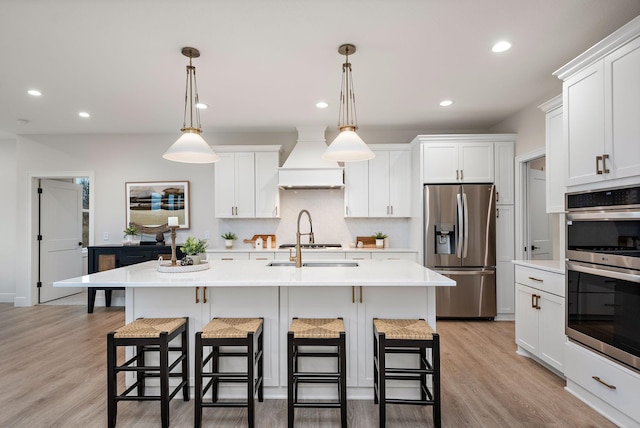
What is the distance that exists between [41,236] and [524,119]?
733 cm

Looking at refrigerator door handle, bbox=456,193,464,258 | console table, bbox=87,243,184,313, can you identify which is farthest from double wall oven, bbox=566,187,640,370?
console table, bbox=87,243,184,313

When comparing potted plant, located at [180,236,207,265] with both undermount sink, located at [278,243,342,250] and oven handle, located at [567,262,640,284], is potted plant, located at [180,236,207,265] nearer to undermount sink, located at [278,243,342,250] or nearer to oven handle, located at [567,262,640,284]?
undermount sink, located at [278,243,342,250]

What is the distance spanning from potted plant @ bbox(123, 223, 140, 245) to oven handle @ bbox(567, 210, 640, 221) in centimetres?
539

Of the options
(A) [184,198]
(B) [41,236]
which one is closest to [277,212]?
(A) [184,198]

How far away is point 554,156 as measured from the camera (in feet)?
10.5

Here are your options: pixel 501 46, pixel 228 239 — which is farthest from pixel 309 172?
pixel 501 46

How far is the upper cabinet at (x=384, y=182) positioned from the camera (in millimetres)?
4895

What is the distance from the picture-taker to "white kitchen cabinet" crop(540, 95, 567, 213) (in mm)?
3088

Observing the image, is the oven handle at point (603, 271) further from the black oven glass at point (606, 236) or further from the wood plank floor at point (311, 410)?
the wood plank floor at point (311, 410)

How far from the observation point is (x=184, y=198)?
533 centimetres

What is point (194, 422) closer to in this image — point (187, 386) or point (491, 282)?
point (187, 386)

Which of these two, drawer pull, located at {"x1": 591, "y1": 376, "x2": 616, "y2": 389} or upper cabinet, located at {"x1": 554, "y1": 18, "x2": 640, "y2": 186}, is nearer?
upper cabinet, located at {"x1": 554, "y1": 18, "x2": 640, "y2": 186}

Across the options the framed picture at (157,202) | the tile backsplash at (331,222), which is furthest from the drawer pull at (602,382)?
the framed picture at (157,202)

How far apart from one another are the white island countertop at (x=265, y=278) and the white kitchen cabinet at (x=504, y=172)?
246 centimetres
